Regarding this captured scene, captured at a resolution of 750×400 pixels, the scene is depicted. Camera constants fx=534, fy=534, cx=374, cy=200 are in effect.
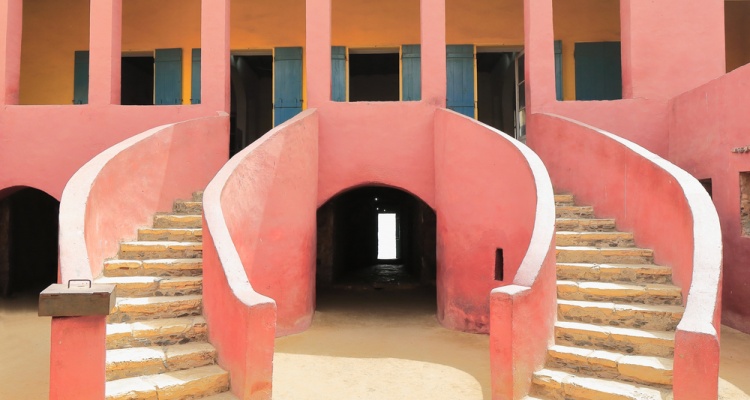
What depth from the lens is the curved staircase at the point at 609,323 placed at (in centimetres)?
448

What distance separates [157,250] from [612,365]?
15.6 feet

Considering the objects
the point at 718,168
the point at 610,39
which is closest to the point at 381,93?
the point at 610,39

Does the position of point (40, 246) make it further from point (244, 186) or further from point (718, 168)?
point (718, 168)

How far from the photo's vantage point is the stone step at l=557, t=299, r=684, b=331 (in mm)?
4923

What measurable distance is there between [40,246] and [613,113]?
1152 cm

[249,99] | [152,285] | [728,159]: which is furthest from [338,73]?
[728,159]

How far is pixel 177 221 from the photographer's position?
675cm

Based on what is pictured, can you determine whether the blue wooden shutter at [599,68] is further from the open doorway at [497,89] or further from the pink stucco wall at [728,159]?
the pink stucco wall at [728,159]

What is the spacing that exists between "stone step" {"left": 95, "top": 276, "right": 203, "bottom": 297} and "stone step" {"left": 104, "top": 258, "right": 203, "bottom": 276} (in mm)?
97

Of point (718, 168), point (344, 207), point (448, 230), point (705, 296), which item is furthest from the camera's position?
point (344, 207)

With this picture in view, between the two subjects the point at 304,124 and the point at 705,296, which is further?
the point at 304,124

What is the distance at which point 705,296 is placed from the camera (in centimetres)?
424

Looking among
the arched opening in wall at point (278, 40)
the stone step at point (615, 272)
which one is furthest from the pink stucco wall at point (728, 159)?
the arched opening in wall at point (278, 40)

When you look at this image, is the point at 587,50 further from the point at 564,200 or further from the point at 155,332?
the point at 155,332
